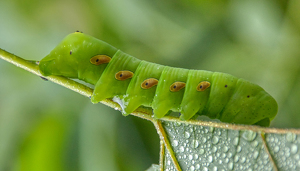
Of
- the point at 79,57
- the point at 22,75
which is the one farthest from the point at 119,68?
the point at 22,75

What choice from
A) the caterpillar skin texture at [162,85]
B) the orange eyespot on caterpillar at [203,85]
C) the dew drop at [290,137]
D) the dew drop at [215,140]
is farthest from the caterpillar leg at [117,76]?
the dew drop at [290,137]

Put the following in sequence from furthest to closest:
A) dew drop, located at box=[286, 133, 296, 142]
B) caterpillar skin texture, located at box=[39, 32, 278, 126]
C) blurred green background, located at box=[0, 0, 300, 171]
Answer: blurred green background, located at box=[0, 0, 300, 171] < caterpillar skin texture, located at box=[39, 32, 278, 126] < dew drop, located at box=[286, 133, 296, 142]

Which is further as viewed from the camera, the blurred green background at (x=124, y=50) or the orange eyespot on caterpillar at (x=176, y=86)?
the blurred green background at (x=124, y=50)

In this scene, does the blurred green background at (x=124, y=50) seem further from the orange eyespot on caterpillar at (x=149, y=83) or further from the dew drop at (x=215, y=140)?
the dew drop at (x=215, y=140)

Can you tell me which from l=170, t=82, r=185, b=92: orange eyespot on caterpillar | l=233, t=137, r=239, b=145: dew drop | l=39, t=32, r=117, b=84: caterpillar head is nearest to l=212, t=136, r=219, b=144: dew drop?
l=233, t=137, r=239, b=145: dew drop

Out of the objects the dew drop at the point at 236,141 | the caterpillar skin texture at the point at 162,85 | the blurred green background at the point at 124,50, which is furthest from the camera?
the blurred green background at the point at 124,50

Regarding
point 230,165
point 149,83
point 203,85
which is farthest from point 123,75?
point 230,165

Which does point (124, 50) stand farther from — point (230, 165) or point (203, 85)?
point (230, 165)

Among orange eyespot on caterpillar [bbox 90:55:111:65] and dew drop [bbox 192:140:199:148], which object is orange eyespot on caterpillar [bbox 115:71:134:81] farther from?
dew drop [bbox 192:140:199:148]

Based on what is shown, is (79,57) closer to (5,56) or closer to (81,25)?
(5,56)
